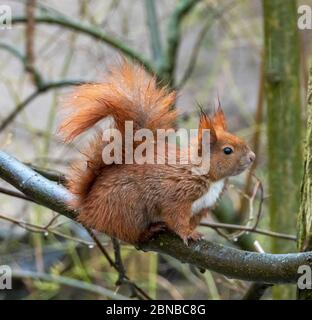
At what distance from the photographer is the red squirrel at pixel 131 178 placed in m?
1.66

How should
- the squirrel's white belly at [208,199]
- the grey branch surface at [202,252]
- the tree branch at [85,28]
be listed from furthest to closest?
the tree branch at [85,28], the squirrel's white belly at [208,199], the grey branch surface at [202,252]

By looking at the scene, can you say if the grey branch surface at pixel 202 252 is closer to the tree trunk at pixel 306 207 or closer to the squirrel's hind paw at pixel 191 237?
the squirrel's hind paw at pixel 191 237

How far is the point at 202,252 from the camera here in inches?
59.5

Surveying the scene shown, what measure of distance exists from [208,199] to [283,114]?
0.75m

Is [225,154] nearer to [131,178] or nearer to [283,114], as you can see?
[131,178]

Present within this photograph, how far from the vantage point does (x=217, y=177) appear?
5.95 ft

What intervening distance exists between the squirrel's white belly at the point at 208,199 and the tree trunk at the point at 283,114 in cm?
63

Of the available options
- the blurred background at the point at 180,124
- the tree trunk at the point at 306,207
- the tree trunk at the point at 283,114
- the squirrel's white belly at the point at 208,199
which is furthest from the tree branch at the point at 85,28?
the tree trunk at the point at 306,207

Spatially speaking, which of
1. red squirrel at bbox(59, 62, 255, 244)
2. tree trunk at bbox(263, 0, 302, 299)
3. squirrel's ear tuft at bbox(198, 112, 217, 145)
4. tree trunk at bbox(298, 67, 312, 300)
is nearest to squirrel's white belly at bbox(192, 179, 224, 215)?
red squirrel at bbox(59, 62, 255, 244)

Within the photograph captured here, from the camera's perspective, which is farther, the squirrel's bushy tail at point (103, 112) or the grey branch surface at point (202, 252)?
the squirrel's bushy tail at point (103, 112)

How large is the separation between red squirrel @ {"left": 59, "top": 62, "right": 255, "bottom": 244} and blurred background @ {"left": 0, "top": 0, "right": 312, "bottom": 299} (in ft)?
0.41

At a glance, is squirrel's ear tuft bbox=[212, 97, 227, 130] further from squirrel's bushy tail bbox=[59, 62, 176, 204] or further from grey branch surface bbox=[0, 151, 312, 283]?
grey branch surface bbox=[0, 151, 312, 283]

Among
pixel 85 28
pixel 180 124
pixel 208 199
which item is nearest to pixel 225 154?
pixel 208 199

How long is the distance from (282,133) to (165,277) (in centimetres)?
176
